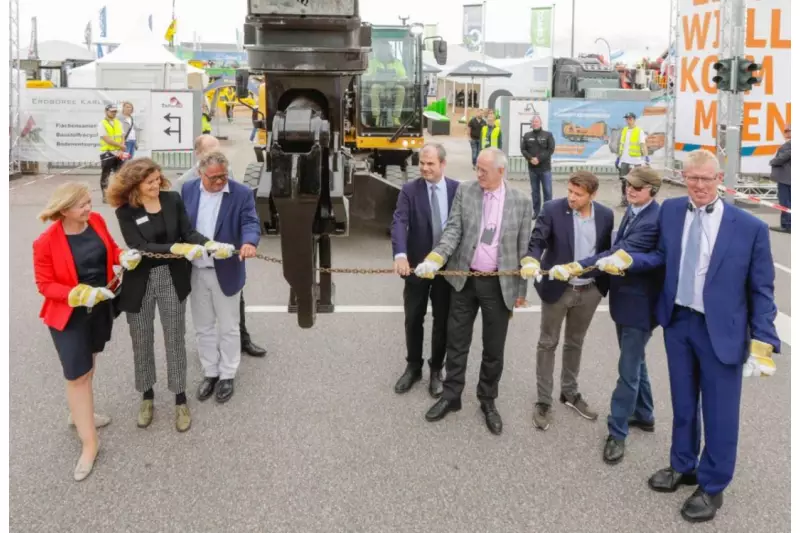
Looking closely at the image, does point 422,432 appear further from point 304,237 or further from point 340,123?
point 340,123

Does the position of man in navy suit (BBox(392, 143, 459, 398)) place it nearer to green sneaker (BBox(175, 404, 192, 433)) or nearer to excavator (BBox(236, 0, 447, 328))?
excavator (BBox(236, 0, 447, 328))

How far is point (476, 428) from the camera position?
5.39 meters

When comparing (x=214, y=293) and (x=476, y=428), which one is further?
(x=214, y=293)

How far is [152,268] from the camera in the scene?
5227 mm

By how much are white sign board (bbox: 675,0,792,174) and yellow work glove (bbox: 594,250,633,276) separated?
495 inches

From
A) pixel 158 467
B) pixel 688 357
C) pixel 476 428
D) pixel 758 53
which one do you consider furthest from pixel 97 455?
pixel 758 53

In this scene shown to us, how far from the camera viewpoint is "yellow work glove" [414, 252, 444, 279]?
5129 mm

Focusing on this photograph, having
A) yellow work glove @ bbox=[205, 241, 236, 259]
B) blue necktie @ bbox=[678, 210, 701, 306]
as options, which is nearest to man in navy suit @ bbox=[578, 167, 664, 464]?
blue necktie @ bbox=[678, 210, 701, 306]

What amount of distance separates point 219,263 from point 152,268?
539 mm

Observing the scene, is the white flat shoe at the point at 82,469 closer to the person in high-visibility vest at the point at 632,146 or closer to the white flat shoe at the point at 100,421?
the white flat shoe at the point at 100,421

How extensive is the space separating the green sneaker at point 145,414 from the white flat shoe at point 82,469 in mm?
587

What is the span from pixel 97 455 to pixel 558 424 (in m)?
3.05

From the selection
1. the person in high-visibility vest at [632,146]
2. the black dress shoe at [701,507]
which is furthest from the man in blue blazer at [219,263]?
the person in high-visibility vest at [632,146]

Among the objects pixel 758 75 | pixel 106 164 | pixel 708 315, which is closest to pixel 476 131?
pixel 758 75
